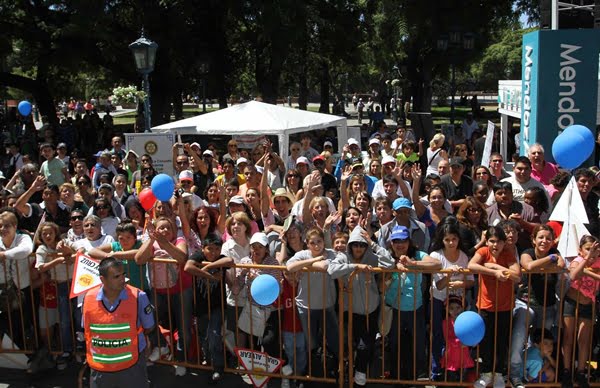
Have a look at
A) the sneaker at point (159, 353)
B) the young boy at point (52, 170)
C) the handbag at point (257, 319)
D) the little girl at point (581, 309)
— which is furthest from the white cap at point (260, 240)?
the young boy at point (52, 170)

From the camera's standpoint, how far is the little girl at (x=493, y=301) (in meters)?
5.33

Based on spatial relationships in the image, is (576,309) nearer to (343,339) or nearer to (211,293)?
(343,339)

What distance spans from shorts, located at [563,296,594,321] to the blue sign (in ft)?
15.6

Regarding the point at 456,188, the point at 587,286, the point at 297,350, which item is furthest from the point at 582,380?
the point at 456,188

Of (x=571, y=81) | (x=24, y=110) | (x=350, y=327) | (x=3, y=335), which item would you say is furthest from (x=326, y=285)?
(x=24, y=110)

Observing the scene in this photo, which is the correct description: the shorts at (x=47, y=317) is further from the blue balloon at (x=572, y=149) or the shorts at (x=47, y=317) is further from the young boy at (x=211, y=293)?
the blue balloon at (x=572, y=149)

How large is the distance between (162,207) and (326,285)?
7.09 feet

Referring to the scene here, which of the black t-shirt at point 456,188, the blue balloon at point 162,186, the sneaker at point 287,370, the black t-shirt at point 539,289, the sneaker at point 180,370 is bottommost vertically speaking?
the sneaker at point 180,370

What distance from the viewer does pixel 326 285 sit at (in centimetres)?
Result: 556

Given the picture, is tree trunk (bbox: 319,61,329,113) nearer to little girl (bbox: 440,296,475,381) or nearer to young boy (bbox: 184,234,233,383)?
young boy (bbox: 184,234,233,383)

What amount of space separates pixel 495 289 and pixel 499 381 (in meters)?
0.80

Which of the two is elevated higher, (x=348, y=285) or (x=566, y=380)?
(x=348, y=285)

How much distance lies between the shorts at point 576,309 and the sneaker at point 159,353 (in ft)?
12.1

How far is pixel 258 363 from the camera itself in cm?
569
